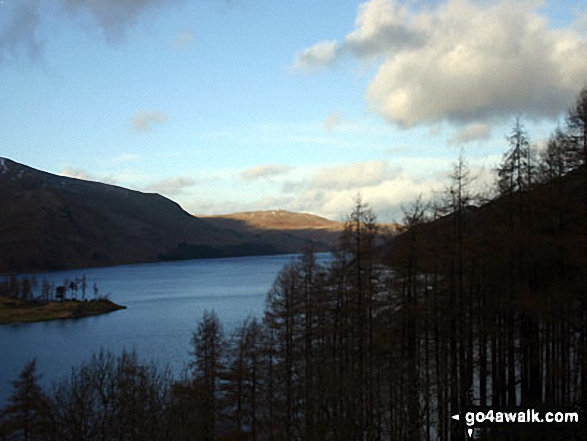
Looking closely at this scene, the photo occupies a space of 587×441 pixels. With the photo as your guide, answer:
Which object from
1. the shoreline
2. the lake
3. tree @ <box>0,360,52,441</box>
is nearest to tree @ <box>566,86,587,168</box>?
tree @ <box>0,360,52,441</box>

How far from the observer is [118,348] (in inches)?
3044

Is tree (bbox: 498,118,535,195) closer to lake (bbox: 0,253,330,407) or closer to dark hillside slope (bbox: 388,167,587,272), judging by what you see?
dark hillside slope (bbox: 388,167,587,272)

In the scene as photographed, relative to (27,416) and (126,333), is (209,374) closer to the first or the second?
(27,416)

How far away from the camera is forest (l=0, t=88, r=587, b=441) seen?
22828 millimetres

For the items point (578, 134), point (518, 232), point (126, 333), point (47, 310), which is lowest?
point (47, 310)

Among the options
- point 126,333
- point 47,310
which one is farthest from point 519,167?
point 47,310

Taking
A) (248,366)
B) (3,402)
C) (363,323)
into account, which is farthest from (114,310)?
(363,323)

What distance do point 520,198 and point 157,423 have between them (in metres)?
20.2

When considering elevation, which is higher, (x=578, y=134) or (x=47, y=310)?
(x=578, y=134)

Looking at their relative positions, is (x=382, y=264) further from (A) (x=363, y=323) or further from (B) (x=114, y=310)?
(B) (x=114, y=310)

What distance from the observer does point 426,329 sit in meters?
29.2

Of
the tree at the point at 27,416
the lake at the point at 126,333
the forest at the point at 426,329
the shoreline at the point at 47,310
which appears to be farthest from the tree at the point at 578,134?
the shoreline at the point at 47,310

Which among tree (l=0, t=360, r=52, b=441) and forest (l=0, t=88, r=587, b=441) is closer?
forest (l=0, t=88, r=587, b=441)

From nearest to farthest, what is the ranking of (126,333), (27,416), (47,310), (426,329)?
(426,329)
(27,416)
(126,333)
(47,310)
